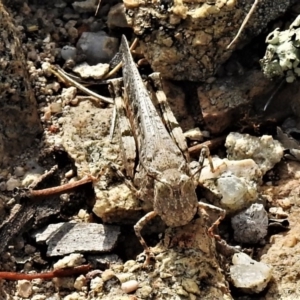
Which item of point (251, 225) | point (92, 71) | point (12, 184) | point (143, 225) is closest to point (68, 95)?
point (92, 71)

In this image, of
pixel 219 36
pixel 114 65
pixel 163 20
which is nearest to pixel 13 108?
pixel 114 65

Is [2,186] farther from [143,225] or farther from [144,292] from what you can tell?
[144,292]

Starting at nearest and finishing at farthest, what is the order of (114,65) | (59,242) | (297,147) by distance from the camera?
1. (59,242)
2. (297,147)
3. (114,65)

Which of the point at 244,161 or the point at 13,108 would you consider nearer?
the point at 244,161

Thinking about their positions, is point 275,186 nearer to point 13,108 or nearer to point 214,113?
point 214,113

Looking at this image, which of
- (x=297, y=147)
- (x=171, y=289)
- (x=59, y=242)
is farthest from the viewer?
(x=297, y=147)

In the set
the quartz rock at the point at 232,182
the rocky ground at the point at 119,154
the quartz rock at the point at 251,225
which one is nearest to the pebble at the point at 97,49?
the rocky ground at the point at 119,154
